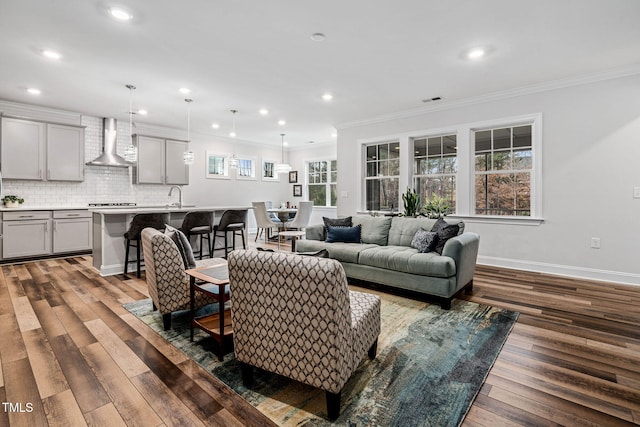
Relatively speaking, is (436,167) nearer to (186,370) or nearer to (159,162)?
(186,370)

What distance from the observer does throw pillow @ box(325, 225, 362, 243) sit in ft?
14.5

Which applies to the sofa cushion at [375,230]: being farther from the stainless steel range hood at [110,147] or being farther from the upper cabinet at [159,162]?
the stainless steel range hood at [110,147]

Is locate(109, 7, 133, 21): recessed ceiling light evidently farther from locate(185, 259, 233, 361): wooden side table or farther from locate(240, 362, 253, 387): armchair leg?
locate(240, 362, 253, 387): armchair leg

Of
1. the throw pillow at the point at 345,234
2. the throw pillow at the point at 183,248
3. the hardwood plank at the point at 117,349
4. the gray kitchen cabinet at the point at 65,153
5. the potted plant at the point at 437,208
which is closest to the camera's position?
the hardwood plank at the point at 117,349

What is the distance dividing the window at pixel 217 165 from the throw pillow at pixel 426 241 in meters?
6.17

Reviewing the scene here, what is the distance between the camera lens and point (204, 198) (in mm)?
8164

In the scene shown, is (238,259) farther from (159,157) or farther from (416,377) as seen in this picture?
(159,157)

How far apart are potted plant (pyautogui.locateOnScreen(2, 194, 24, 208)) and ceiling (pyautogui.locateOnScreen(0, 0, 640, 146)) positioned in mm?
1692

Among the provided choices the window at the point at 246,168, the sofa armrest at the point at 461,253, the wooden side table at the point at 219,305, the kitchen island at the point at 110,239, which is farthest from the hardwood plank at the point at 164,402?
the window at the point at 246,168

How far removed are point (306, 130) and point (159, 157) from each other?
3423 mm

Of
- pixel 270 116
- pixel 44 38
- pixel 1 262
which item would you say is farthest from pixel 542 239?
pixel 1 262

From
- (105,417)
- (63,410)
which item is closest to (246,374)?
(105,417)

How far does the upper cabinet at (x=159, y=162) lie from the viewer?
22.1 feet

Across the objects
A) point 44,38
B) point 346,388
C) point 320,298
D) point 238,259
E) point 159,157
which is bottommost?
point 346,388
